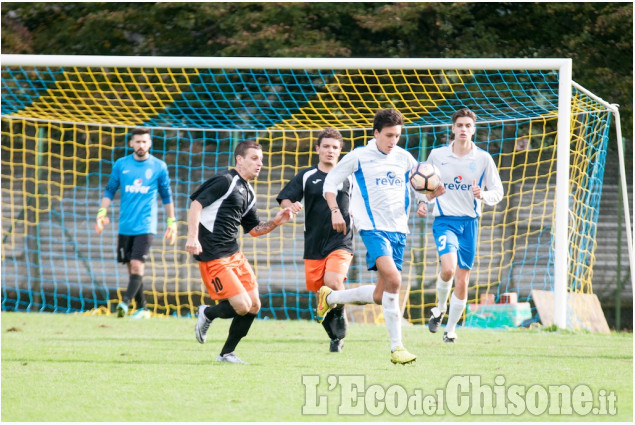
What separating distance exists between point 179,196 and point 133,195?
278cm

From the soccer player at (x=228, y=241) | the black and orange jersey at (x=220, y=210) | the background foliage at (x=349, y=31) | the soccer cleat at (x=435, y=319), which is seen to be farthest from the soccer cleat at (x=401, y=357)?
the background foliage at (x=349, y=31)

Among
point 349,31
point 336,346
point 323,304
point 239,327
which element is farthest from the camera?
point 349,31

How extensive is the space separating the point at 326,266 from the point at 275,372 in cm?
155

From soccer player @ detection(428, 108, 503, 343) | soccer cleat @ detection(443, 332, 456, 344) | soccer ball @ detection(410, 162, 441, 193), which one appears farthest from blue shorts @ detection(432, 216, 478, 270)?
soccer ball @ detection(410, 162, 441, 193)

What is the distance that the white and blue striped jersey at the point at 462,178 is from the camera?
781 cm

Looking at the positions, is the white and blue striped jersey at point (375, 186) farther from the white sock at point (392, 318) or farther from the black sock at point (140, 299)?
the black sock at point (140, 299)

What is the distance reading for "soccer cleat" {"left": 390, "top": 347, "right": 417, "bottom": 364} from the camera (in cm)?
629

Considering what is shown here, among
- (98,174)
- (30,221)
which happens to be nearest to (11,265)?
(30,221)

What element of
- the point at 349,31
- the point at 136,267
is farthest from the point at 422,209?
the point at 349,31

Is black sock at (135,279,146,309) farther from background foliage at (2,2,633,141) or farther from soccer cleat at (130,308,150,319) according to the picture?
background foliage at (2,2,633,141)

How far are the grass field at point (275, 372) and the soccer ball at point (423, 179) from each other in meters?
A: 1.23

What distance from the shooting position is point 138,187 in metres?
10.2

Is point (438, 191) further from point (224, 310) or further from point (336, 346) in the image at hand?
point (224, 310)

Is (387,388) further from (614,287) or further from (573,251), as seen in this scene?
(614,287)
